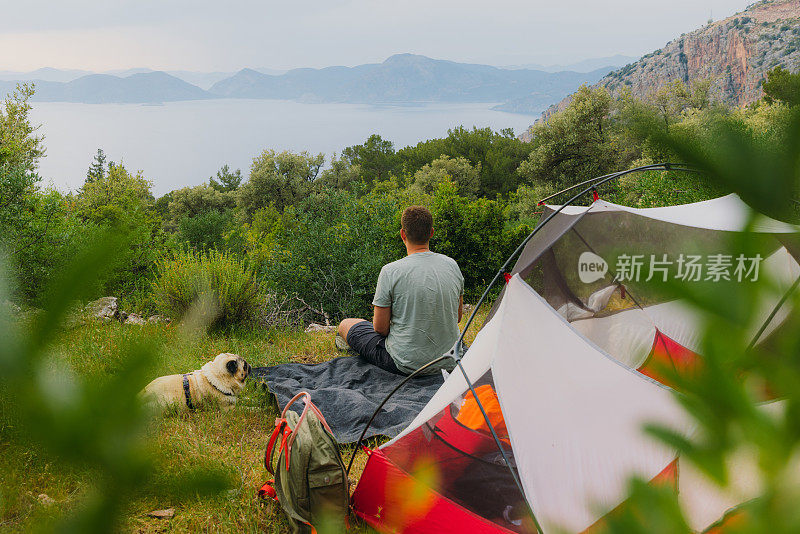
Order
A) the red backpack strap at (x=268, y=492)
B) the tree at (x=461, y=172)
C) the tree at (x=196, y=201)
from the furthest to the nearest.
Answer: the tree at (x=196, y=201) → the tree at (x=461, y=172) → the red backpack strap at (x=268, y=492)

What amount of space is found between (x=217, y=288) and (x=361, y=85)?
18028 cm

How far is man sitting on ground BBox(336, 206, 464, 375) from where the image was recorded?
368cm

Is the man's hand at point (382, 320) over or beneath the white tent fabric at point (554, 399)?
beneath

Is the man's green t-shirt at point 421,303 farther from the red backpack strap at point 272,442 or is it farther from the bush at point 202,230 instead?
the bush at point 202,230

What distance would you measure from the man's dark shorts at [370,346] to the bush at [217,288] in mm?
1387

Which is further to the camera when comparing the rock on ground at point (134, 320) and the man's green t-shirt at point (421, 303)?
the man's green t-shirt at point (421, 303)

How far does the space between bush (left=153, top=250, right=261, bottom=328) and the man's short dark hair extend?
6.85ft

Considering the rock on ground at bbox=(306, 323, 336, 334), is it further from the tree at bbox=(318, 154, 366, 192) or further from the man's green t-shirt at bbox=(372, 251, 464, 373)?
the tree at bbox=(318, 154, 366, 192)

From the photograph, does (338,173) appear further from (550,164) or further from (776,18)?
(776,18)

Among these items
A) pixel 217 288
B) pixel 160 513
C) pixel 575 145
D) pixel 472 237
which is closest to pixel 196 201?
pixel 575 145

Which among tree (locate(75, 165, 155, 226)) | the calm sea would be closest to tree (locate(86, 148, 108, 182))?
tree (locate(75, 165, 155, 226))

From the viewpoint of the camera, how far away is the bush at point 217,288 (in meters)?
4.80

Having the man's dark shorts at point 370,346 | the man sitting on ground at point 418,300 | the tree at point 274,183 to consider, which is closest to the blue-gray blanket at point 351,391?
the man's dark shorts at point 370,346

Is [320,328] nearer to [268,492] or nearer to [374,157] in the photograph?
[268,492]
